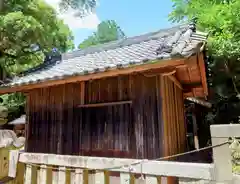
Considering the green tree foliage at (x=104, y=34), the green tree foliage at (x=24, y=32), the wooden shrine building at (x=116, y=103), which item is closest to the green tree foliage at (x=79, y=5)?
the green tree foliage at (x=24, y=32)

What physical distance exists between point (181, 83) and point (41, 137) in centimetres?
442

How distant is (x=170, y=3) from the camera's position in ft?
65.4

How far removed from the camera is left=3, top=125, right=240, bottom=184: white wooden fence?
1593 mm

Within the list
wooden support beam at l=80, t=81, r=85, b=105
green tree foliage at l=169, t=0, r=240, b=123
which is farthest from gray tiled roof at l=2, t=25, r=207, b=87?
green tree foliage at l=169, t=0, r=240, b=123

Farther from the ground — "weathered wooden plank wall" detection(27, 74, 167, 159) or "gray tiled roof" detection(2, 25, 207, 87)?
"gray tiled roof" detection(2, 25, 207, 87)

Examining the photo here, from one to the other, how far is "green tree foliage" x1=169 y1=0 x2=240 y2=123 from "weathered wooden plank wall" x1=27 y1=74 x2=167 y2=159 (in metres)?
8.96

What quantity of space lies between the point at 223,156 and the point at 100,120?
11.8 feet

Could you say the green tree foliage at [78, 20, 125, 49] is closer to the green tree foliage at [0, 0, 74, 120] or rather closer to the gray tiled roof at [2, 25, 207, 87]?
the green tree foliage at [0, 0, 74, 120]

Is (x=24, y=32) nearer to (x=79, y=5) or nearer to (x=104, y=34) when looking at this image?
(x=79, y=5)

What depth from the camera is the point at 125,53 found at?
225 inches

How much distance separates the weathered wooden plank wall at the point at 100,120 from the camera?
14.5ft

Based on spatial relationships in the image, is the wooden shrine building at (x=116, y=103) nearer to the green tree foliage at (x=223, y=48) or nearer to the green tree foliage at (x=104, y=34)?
the green tree foliage at (x=223, y=48)

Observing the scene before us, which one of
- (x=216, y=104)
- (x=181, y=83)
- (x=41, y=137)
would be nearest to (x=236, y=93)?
(x=216, y=104)

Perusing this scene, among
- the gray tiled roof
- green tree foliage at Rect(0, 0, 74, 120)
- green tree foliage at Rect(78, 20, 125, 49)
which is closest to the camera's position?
the gray tiled roof
